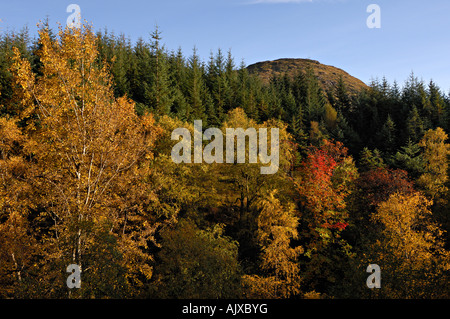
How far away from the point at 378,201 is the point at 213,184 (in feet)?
63.6

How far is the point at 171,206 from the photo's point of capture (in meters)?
30.5

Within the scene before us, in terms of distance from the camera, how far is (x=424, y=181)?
3569cm

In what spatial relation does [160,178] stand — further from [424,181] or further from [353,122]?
[353,122]

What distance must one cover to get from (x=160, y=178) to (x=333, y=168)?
23.4 m

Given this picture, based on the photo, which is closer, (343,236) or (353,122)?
(343,236)

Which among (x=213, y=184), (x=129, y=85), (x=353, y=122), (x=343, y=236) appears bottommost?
(x=343, y=236)

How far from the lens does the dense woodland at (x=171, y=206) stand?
14461 millimetres

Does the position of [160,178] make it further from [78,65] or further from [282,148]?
[282,148]

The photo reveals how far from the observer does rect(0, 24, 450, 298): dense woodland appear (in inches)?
569

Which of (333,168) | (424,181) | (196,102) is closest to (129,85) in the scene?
(196,102)
